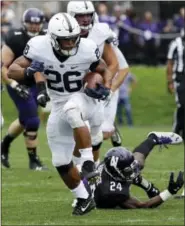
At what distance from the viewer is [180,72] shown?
501 inches

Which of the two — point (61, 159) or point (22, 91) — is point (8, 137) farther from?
point (61, 159)

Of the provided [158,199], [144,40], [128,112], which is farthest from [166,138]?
[144,40]

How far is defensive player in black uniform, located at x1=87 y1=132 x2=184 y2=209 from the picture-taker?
285 inches

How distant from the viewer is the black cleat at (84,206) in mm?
7172

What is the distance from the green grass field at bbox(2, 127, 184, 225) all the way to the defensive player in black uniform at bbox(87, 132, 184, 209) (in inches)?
3.3

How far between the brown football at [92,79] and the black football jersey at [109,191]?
639 millimetres

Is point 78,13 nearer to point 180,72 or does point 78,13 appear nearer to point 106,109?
point 106,109

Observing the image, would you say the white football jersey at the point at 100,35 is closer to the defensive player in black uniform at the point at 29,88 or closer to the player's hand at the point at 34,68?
the defensive player in black uniform at the point at 29,88

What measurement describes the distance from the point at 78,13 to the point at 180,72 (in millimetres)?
4739

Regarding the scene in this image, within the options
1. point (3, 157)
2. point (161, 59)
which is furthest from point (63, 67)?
point (161, 59)

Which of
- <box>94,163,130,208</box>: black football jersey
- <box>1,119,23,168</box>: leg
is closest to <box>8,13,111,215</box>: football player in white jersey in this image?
<box>94,163,130,208</box>: black football jersey

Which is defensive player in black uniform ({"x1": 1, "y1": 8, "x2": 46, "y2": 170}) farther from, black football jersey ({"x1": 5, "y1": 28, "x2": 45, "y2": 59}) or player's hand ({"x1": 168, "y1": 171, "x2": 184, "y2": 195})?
player's hand ({"x1": 168, "y1": 171, "x2": 184, "y2": 195})

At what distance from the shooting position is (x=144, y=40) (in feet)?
66.6

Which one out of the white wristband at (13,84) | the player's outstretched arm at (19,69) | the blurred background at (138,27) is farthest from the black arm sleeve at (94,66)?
the blurred background at (138,27)
